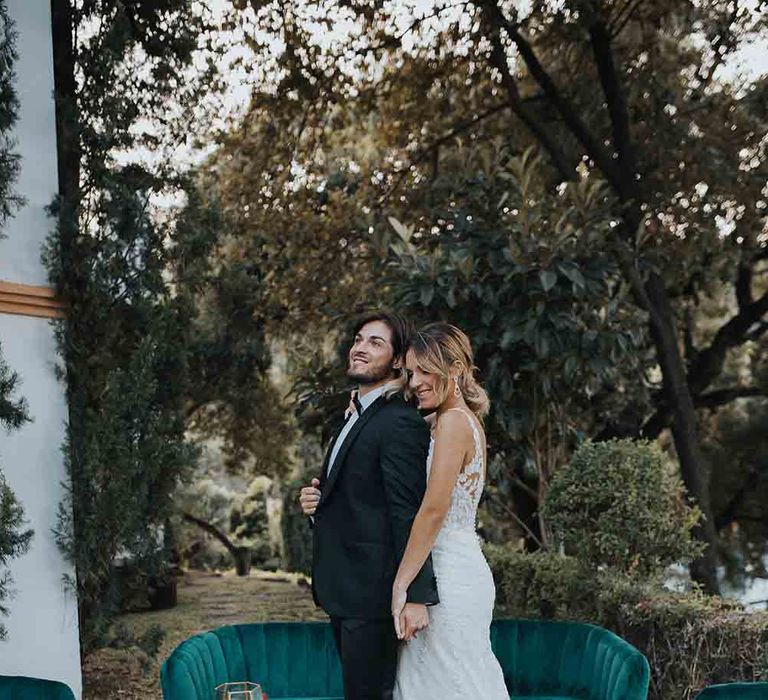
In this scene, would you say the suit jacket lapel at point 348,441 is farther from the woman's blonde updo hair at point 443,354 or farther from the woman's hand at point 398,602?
the woman's hand at point 398,602

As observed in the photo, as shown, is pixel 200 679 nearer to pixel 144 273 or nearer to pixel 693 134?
pixel 144 273

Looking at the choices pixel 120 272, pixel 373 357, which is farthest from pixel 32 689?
pixel 120 272

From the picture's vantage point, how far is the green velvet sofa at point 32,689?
127 inches

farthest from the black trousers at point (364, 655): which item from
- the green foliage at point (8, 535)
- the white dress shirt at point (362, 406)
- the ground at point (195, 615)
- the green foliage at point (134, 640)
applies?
the ground at point (195, 615)

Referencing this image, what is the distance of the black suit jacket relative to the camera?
9.59 ft

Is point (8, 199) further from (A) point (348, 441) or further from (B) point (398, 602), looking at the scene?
(B) point (398, 602)

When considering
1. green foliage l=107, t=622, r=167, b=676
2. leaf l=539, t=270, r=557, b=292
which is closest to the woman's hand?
green foliage l=107, t=622, r=167, b=676

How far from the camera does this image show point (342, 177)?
9617mm

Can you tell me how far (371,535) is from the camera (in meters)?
2.98

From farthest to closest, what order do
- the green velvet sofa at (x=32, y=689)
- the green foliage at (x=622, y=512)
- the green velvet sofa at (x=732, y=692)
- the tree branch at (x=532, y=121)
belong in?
1. the tree branch at (x=532, y=121)
2. the green foliage at (x=622, y=512)
3. the green velvet sofa at (x=32, y=689)
4. the green velvet sofa at (x=732, y=692)

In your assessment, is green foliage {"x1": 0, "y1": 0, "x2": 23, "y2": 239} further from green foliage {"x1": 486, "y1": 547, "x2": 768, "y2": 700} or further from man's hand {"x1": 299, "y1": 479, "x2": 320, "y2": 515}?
green foliage {"x1": 486, "y1": 547, "x2": 768, "y2": 700}

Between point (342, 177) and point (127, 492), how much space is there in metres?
5.65

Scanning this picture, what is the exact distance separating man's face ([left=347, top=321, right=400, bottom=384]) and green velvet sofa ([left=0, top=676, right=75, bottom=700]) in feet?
4.52

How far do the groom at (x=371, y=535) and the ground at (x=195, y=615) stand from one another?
222 cm
